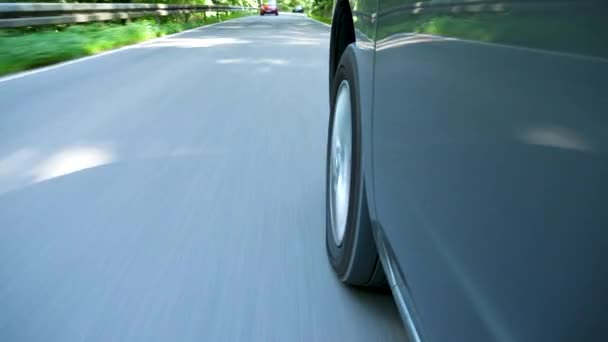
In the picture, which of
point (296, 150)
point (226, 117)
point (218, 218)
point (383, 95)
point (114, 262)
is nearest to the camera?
point (383, 95)

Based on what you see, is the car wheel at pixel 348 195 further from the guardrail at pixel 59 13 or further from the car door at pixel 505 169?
the guardrail at pixel 59 13

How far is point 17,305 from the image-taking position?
252 cm

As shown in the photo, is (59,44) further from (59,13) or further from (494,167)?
(494,167)

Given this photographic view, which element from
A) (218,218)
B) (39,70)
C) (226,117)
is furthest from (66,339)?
(39,70)

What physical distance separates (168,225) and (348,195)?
118 centimetres

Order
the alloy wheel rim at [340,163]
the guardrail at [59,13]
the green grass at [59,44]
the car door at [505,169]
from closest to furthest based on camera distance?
the car door at [505,169] < the alloy wheel rim at [340,163] < the green grass at [59,44] < the guardrail at [59,13]

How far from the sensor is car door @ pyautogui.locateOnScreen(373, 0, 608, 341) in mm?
793

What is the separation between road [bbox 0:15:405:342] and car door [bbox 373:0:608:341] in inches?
40.4

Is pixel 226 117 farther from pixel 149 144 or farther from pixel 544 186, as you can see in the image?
pixel 544 186

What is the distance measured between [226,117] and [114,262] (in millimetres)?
3646

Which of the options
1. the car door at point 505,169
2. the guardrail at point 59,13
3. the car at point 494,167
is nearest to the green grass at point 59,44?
the guardrail at point 59,13

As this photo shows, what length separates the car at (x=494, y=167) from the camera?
0.80m

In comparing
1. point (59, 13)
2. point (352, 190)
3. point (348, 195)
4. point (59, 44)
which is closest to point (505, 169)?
point (352, 190)

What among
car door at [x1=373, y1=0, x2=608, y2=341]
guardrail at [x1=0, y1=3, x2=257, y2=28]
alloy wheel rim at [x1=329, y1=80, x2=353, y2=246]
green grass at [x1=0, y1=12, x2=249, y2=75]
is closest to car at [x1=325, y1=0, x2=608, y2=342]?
car door at [x1=373, y1=0, x2=608, y2=341]
